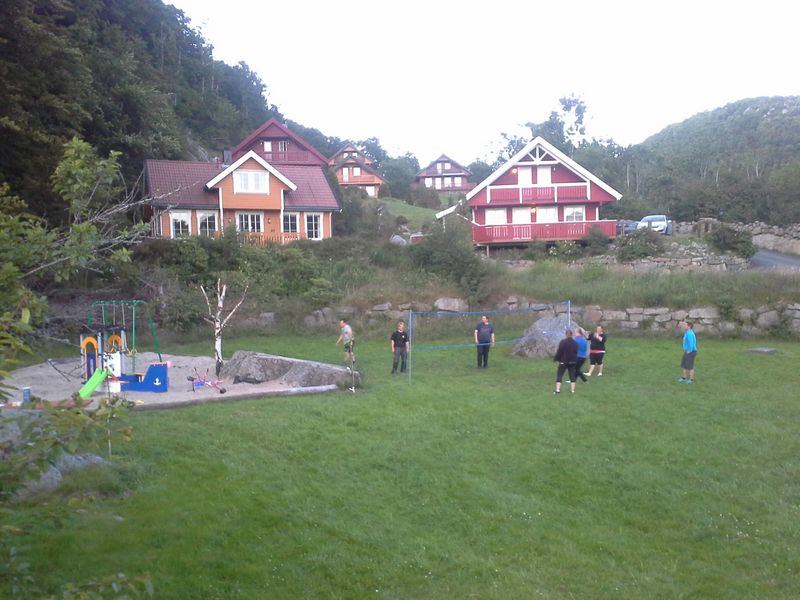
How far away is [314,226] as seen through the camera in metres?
43.1

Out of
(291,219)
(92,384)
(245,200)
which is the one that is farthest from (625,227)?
(92,384)

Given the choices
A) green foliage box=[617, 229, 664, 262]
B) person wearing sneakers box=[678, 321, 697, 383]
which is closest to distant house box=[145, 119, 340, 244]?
green foliage box=[617, 229, 664, 262]

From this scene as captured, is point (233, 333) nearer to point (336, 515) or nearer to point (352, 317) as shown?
point (352, 317)

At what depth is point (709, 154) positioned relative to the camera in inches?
3113

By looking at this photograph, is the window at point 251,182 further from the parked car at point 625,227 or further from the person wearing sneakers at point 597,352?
the person wearing sneakers at point 597,352

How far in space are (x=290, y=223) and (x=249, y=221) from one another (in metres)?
2.56

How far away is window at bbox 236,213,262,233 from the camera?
132ft

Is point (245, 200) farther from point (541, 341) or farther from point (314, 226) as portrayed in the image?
point (541, 341)

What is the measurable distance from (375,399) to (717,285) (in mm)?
18343

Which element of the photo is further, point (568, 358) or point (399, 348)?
point (399, 348)

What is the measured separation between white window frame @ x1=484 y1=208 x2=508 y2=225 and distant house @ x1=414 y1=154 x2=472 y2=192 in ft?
149

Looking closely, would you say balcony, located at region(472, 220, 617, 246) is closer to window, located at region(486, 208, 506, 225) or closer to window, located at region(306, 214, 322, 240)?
window, located at region(486, 208, 506, 225)

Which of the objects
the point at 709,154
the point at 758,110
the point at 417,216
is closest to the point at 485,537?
the point at 417,216

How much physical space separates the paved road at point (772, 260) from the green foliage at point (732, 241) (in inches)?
29.8
